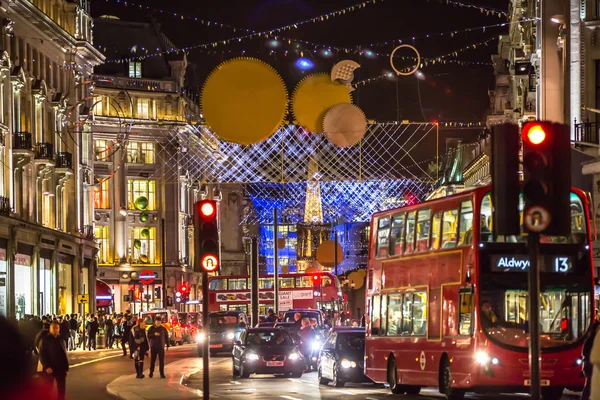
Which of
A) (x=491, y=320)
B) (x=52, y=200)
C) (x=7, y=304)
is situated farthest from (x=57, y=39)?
(x=491, y=320)

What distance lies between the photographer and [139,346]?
107 ft

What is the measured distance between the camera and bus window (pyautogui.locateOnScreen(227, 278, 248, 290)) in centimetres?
6538

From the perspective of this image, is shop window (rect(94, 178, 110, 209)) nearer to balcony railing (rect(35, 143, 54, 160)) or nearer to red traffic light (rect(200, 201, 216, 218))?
balcony railing (rect(35, 143, 54, 160))

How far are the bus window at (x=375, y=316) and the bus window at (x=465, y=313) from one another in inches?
184

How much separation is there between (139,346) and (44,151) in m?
30.5

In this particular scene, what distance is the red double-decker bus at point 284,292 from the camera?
6519 centimetres

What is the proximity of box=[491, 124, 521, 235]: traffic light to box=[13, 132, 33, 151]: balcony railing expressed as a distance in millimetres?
48058

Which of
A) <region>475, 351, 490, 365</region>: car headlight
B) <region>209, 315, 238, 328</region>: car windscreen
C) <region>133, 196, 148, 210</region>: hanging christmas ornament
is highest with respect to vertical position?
<region>133, 196, 148, 210</region>: hanging christmas ornament

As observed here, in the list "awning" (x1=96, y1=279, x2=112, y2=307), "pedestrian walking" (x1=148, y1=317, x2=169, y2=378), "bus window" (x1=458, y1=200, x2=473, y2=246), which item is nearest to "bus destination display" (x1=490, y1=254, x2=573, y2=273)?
"bus window" (x1=458, y1=200, x2=473, y2=246)

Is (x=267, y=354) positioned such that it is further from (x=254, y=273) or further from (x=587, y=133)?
(x=587, y=133)

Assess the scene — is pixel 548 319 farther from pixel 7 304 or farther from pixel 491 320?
pixel 7 304

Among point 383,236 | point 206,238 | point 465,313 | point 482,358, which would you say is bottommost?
point 482,358

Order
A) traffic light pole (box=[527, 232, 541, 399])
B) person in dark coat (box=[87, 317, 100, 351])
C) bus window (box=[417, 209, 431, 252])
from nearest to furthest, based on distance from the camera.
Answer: traffic light pole (box=[527, 232, 541, 399]) < bus window (box=[417, 209, 431, 252]) < person in dark coat (box=[87, 317, 100, 351])

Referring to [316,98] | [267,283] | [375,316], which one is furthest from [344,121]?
[267,283]
